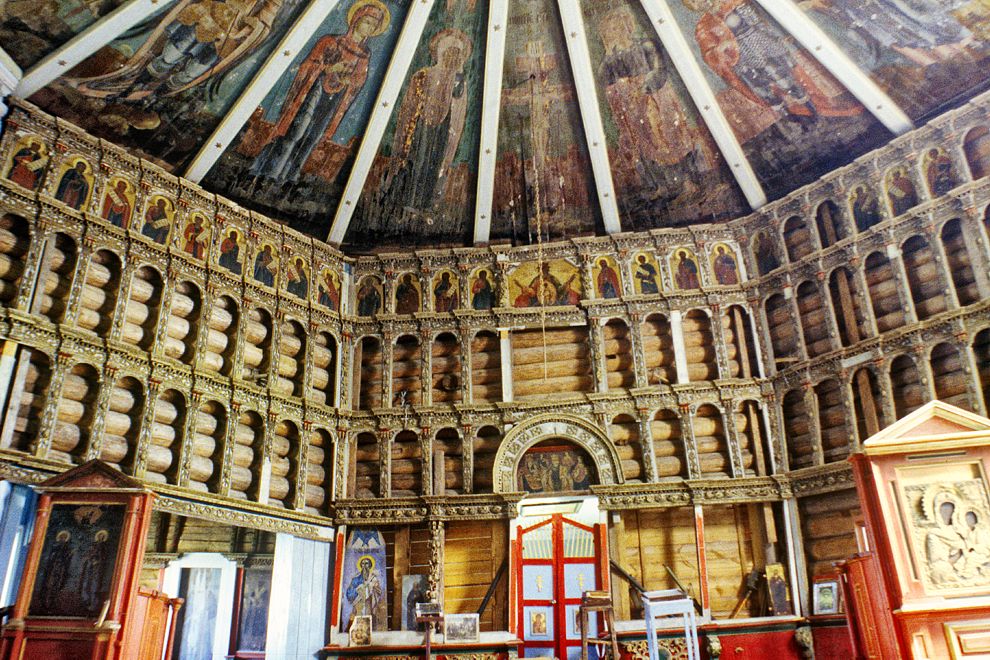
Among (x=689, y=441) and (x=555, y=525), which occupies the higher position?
(x=689, y=441)

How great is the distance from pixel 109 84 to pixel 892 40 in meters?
14.2

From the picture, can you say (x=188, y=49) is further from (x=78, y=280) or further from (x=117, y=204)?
(x=78, y=280)

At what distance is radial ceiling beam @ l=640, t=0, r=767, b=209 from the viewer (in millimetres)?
15469

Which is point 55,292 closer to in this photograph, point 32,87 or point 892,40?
point 32,87

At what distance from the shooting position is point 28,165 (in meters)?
12.8

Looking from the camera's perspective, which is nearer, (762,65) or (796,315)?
(762,65)

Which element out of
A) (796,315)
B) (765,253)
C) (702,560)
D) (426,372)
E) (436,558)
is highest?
(765,253)

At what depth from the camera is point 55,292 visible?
42.1 feet

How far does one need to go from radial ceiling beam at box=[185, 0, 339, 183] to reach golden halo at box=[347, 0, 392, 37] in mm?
435

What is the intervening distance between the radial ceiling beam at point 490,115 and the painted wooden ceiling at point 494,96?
0.05m

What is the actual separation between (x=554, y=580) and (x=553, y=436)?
2.93m

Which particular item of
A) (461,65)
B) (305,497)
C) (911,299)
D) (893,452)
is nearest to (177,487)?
(305,497)

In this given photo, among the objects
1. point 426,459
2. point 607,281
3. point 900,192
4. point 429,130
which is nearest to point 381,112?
point 429,130

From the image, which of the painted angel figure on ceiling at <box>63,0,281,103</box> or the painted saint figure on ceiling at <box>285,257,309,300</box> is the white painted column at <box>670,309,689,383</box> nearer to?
the painted saint figure on ceiling at <box>285,257,309,300</box>
